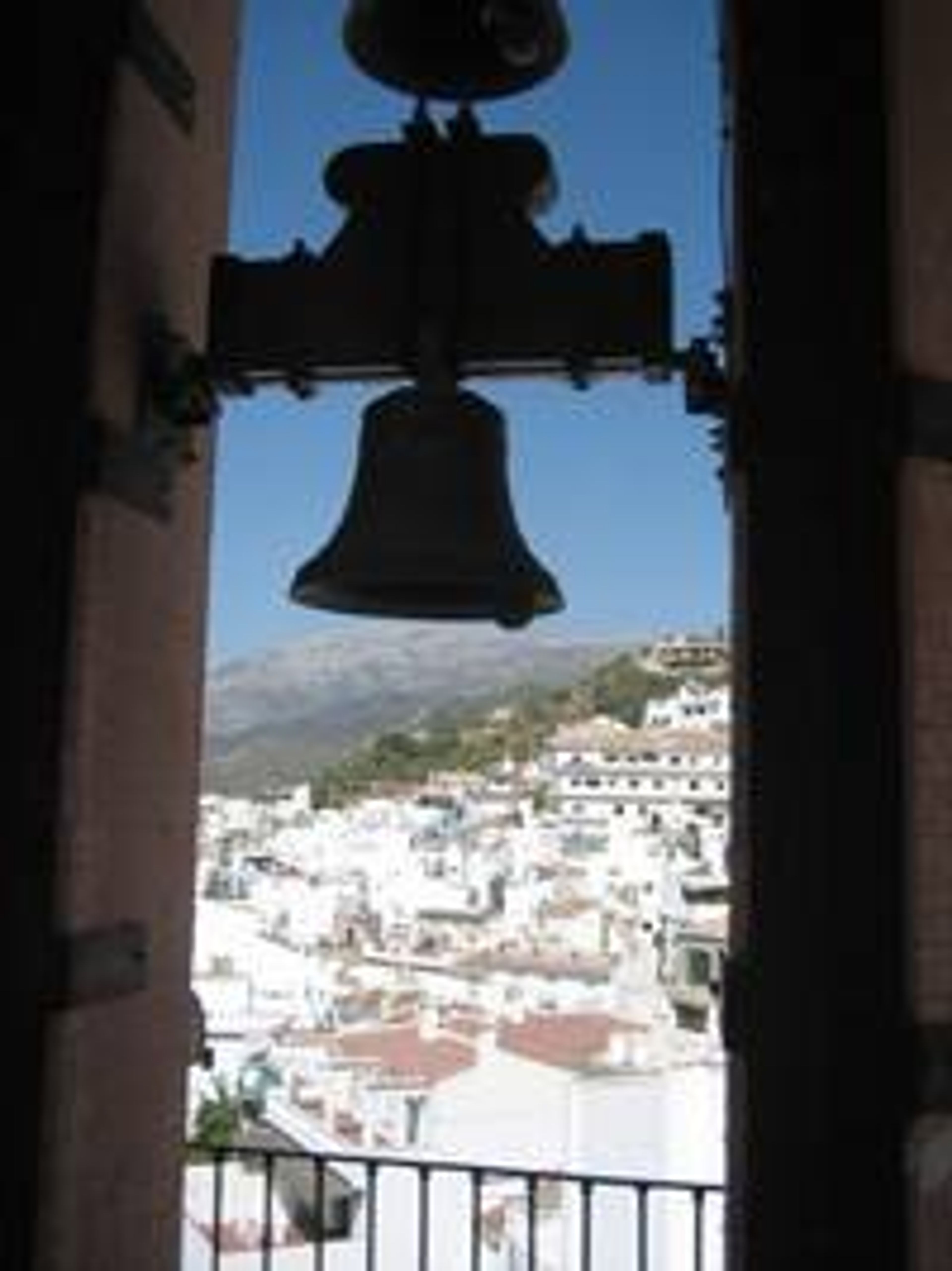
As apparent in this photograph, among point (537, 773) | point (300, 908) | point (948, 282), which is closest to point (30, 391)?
point (948, 282)

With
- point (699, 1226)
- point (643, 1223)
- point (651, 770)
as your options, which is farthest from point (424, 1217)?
point (651, 770)

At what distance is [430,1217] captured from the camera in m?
4.16

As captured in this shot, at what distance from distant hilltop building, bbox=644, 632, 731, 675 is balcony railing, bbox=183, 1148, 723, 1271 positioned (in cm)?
102

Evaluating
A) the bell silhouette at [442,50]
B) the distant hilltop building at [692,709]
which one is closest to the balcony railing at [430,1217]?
the distant hilltop building at [692,709]

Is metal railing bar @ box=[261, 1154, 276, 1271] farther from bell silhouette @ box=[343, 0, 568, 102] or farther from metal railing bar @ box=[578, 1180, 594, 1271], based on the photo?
bell silhouette @ box=[343, 0, 568, 102]

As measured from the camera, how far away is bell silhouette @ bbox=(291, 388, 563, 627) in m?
2.71

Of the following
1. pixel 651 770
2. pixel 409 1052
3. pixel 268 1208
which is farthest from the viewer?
pixel 409 1052

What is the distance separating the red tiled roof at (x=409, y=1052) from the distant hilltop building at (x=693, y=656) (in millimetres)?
7027

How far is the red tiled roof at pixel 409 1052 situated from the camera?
1299 cm

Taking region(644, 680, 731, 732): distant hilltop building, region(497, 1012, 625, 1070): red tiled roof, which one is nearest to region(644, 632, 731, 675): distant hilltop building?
region(644, 680, 731, 732): distant hilltop building

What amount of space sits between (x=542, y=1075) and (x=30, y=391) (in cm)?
958

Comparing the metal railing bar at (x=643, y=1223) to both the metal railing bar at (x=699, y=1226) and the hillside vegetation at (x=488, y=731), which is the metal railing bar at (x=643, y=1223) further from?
the hillside vegetation at (x=488, y=731)

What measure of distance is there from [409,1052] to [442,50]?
489 inches

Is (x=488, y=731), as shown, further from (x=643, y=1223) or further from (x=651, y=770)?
(x=643, y=1223)
